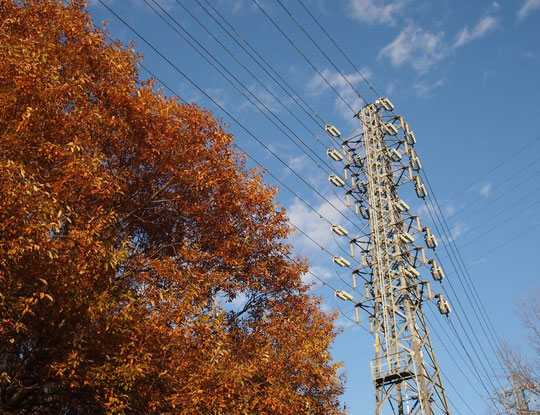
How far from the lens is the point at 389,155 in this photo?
22984mm

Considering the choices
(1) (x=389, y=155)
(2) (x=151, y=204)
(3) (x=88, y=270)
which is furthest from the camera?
(1) (x=389, y=155)

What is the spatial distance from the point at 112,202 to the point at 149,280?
2026 mm

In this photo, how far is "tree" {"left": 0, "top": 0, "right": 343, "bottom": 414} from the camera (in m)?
8.03

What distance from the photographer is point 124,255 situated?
8.88m

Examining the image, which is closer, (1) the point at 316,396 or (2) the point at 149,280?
(2) the point at 149,280

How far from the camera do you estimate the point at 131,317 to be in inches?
331

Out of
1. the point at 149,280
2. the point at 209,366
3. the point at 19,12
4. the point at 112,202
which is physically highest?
the point at 19,12

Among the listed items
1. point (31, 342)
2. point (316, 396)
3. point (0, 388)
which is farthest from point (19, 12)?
point (316, 396)

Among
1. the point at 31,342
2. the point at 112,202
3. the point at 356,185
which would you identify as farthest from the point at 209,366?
the point at 356,185

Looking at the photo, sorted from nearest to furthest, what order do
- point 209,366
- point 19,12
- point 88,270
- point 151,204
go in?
point 88,270 < point 209,366 < point 19,12 < point 151,204

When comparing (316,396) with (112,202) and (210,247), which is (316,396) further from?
(112,202)

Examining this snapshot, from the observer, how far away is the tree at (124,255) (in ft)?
26.3

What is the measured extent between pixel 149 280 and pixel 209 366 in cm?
286

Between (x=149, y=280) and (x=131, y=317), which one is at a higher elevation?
(x=149, y=280)
